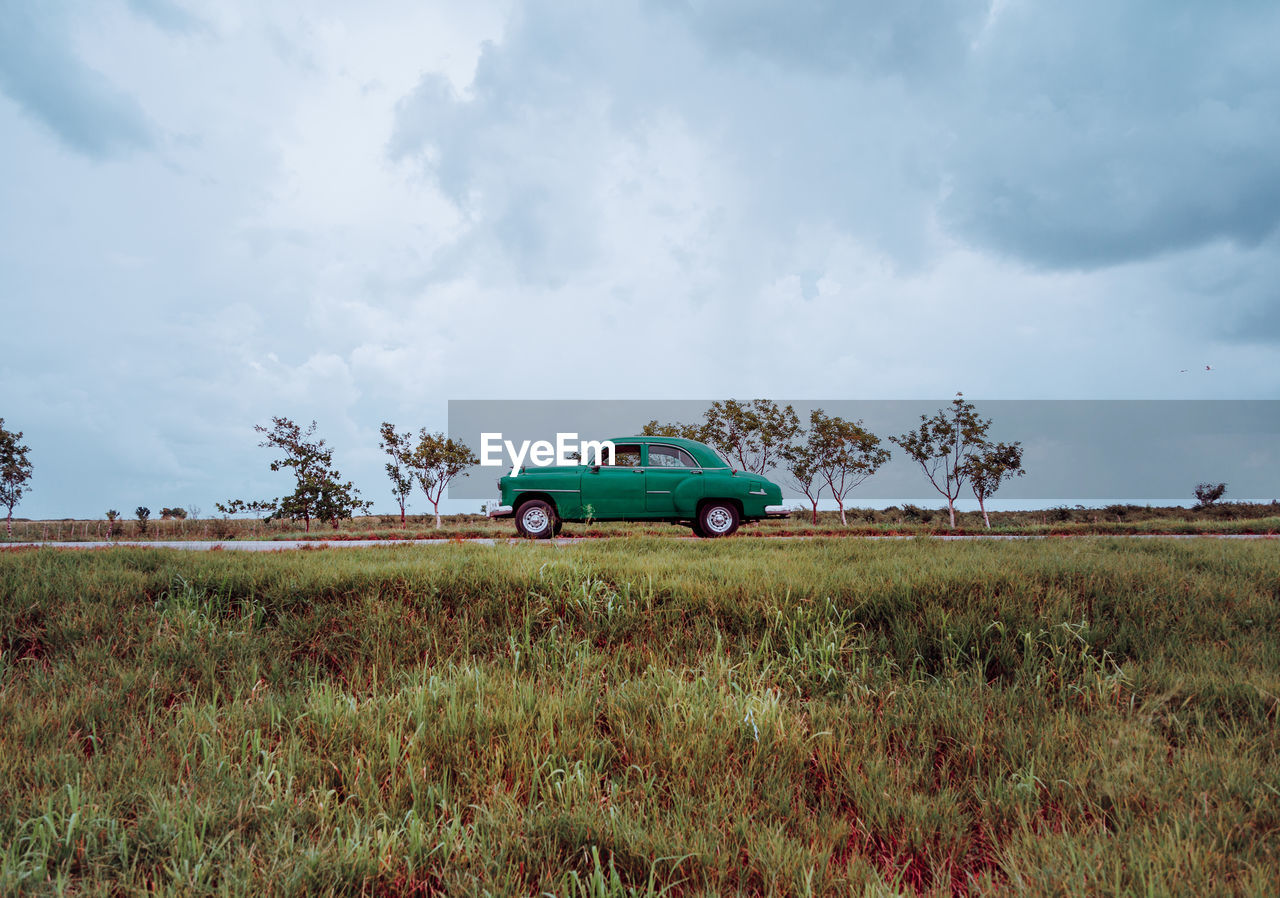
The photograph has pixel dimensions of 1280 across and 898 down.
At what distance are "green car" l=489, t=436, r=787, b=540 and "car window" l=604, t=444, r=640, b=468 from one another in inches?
2.0

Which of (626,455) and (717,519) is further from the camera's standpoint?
(626,455)

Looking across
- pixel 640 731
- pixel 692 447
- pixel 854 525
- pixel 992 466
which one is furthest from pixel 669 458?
pixel 992 466

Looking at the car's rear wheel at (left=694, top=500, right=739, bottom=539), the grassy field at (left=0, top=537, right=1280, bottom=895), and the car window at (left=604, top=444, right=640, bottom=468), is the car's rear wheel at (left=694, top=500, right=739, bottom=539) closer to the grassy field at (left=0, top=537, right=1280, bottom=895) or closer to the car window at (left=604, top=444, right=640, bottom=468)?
the car window at (left=604, top=444, right=640, bottom=468)

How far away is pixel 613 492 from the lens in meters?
11.7

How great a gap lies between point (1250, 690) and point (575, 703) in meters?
3.54

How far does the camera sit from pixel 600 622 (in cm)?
439

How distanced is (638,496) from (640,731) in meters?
9.05

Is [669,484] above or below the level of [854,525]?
above

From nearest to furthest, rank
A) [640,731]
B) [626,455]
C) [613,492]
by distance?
[640,731] → [613,492] → [626,455]

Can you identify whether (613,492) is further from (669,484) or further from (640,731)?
(640,731)

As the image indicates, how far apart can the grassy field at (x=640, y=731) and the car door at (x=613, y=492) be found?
6.40 meters

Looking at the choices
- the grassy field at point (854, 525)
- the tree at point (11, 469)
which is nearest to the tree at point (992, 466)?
the grassy field at point (854, 525)

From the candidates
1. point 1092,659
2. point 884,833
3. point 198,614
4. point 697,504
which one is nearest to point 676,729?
point 884,833

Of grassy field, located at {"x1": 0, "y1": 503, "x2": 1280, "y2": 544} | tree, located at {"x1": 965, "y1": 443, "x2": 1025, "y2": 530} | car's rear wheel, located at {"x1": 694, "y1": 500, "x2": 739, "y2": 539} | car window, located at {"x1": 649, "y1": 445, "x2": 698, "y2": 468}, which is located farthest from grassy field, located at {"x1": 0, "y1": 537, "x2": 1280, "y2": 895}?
tree, located at {"x1": 965, "y1": 443, "x2": 1025, "y2": 530}
